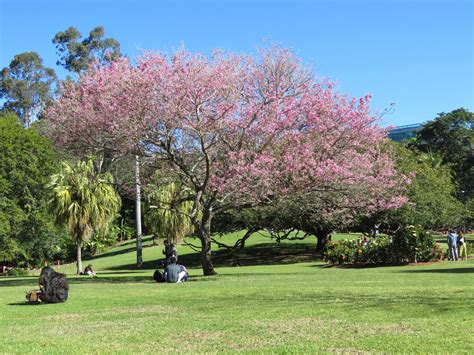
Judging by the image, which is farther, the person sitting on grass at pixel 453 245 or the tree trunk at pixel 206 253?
the person sitting on grass at pixel 453 245

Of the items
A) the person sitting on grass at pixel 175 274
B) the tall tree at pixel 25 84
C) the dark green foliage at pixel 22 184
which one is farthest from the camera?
the tall tree at pixel 25 84

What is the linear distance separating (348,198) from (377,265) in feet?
19.2

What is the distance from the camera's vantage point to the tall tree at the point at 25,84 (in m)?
60.2

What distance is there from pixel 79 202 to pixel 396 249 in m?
18.8

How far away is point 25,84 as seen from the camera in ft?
199

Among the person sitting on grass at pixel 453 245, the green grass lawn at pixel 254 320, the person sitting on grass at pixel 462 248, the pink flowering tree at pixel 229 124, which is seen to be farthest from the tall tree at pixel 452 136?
the green grass lawn at pixel 254 320

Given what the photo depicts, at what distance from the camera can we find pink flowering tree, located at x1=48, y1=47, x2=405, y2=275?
2078cm

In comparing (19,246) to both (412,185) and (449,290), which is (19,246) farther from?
(449,290)

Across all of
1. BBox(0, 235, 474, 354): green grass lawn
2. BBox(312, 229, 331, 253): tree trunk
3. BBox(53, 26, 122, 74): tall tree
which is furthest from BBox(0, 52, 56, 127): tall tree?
BBox(0, 235, 474, 354): green grass lawn

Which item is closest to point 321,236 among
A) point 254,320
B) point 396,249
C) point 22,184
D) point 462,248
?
point 462,248

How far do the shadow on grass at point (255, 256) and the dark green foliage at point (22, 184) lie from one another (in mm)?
6979

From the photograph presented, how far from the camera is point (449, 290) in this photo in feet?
45.3

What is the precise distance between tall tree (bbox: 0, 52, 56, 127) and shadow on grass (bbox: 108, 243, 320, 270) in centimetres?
2468

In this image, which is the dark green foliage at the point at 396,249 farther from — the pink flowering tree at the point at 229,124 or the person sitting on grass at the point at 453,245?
the pink flowering tree at the point at 229,124
